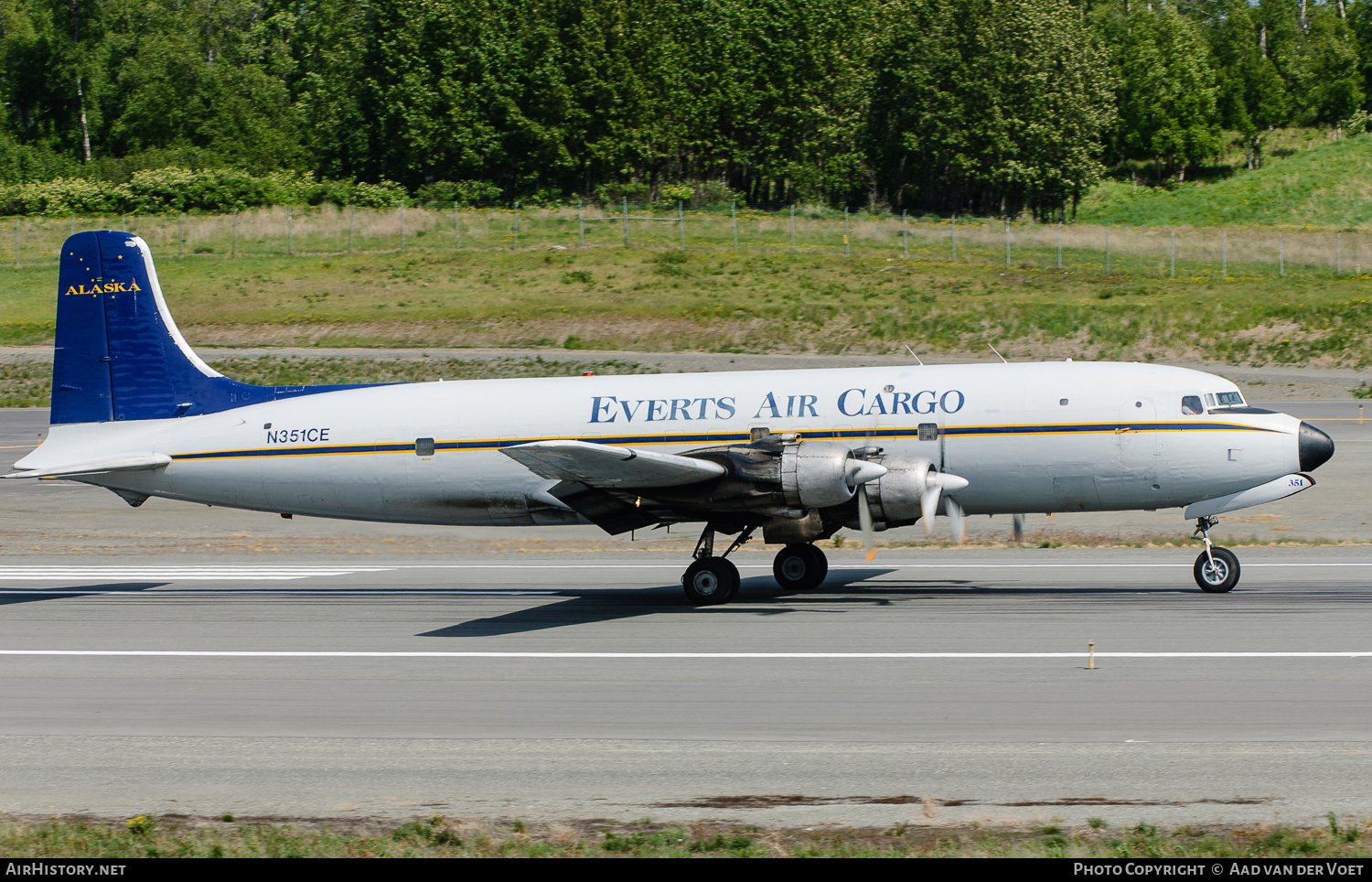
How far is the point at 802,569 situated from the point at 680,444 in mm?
3056

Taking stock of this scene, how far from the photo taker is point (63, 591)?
2317 centimetres

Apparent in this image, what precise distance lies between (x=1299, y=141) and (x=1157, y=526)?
92.8m

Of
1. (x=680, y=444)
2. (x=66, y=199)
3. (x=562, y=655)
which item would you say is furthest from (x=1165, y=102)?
(x=562, y=655)

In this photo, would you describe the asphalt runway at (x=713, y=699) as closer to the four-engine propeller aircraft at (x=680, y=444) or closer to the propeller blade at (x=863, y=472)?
the four-engine propeller aircraft at (x=680, y=444)

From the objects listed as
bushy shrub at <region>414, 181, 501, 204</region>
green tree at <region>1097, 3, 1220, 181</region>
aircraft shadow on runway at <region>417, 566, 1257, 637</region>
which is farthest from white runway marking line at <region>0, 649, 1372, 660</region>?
green tree at <region>1097, 3, 1220, 181</region>

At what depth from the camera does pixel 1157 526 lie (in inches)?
1147

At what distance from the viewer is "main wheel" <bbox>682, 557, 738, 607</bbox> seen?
20375 millimetres

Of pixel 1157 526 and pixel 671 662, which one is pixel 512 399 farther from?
pixel 1157 526

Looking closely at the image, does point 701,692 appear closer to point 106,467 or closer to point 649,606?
point 649,606

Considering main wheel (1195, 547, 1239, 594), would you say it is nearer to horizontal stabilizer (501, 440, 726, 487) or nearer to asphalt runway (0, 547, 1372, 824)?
asphalt runway (0, 547, 1372, 824)

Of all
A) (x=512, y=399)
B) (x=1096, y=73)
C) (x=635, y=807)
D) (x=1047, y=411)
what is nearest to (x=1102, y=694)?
(x=635, y=807)

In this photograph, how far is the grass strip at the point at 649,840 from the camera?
9195 millimetres

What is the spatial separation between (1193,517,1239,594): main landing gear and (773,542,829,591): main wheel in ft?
19.2

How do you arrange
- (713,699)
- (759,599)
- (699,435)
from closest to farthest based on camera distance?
(713,699) → (699,435) → (759,599)
